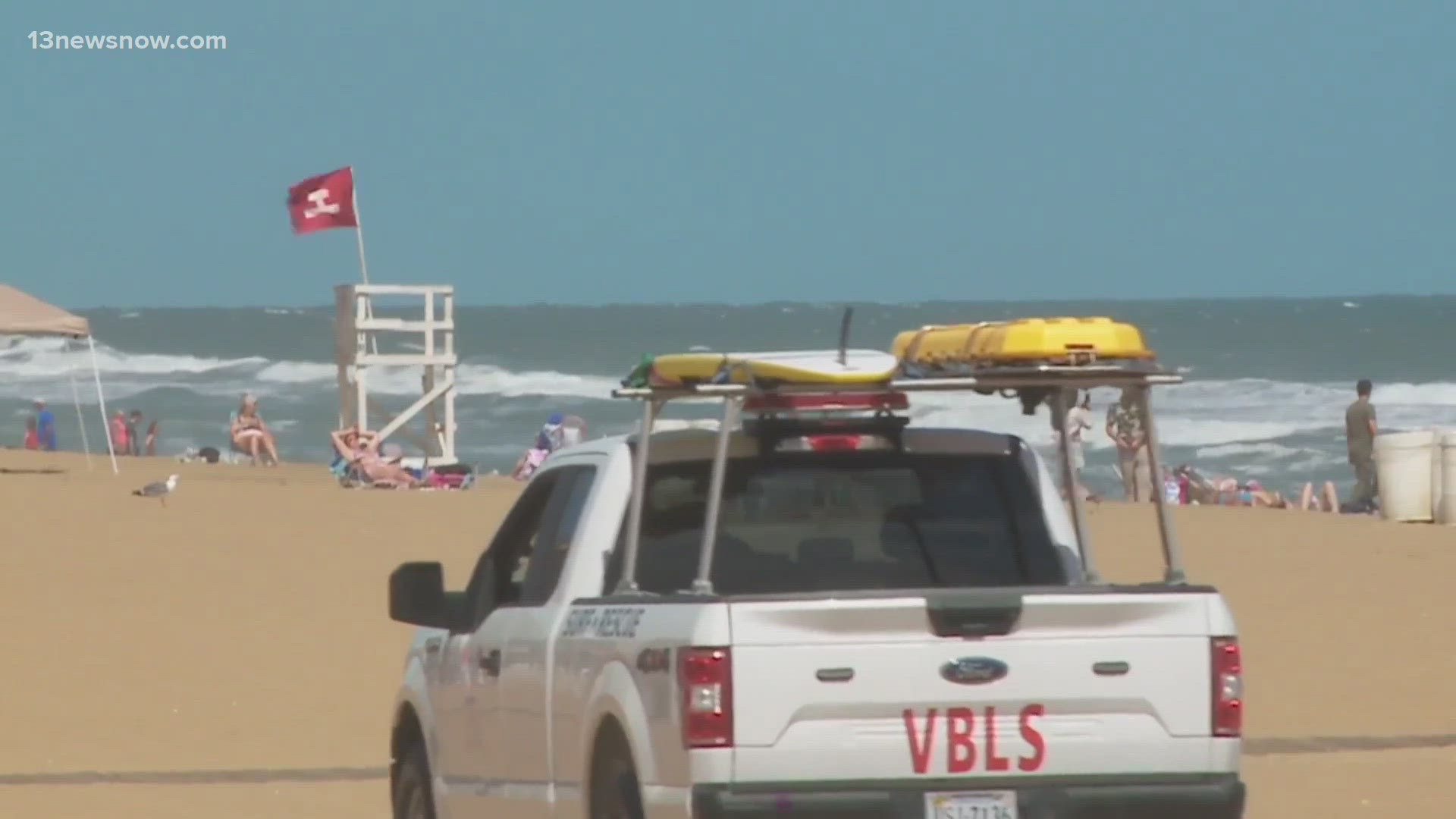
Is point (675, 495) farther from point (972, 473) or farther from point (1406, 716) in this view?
point (1406, 716)

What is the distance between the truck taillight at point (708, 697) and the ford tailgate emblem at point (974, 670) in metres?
0.53

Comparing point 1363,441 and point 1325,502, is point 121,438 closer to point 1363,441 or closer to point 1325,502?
point 1325,502

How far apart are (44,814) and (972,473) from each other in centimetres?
625

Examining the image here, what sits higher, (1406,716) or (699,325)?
(1406,716)

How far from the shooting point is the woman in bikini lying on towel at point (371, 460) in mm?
29969

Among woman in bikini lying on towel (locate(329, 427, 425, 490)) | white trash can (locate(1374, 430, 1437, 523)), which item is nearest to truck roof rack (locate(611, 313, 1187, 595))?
white trash can (locate(1374, 430, 1437, 523))

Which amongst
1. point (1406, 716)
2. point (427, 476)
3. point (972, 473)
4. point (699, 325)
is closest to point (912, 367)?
point (972, 473)

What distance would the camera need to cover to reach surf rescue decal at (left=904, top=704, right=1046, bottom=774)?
22.6 feet

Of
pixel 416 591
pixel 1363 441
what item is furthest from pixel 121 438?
pixel 416 591

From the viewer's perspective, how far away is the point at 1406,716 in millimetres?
16641

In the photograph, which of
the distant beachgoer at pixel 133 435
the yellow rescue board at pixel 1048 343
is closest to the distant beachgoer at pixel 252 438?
the distant beachgoer at pixel 133 435

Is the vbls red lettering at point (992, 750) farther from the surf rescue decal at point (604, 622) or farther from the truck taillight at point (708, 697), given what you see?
the surf rescue decal at point (604, 622)

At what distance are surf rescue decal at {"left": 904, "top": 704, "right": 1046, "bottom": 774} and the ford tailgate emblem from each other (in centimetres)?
7

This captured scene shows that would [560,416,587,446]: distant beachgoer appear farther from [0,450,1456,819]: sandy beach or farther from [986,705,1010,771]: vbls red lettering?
[986,705,1010,771]: vbls red lettering
